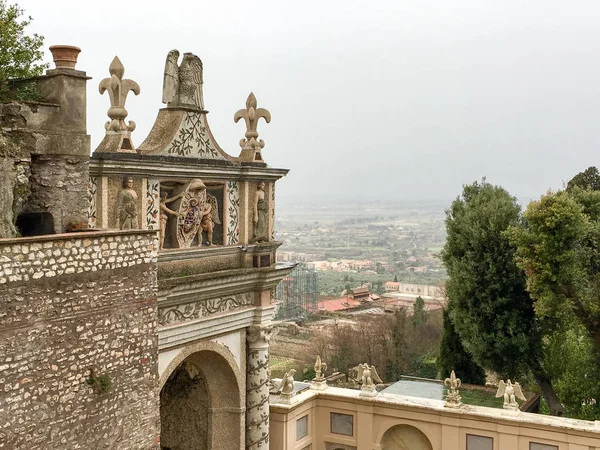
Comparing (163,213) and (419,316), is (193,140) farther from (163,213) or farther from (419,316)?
(419,316)

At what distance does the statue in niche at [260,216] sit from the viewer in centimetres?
1200

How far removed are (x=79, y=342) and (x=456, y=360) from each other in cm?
1595

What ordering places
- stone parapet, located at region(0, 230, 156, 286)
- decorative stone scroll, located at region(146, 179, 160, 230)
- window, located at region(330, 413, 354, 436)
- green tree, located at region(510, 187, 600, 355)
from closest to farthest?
stone parapet, located at region(0, 230, 156, 286) < decorative stone scroll, located at region(146, 179, 160, 230) < window, located at region(330, 413, 354, 436) < green tree, located at region(510, 187, 600, 355)

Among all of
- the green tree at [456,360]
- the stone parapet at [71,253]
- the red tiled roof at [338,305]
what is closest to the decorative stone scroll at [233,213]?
the stone parapet at [71,253]

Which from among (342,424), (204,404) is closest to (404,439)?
(342,424)

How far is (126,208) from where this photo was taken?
365 inches

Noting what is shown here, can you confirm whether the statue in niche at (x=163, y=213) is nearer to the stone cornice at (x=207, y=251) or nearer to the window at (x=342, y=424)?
the stone cornice at (x=207, y=251)

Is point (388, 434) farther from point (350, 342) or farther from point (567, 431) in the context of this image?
point (350, 342)

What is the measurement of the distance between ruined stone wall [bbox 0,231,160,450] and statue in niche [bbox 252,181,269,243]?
14.2 feet

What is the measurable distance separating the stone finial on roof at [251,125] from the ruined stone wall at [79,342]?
4.69 m

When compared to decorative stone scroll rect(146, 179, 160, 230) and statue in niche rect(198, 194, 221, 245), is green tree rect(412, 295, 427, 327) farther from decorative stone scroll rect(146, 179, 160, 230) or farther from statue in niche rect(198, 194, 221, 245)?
A: decorative stone scroll rect(146, 179, 160, 230)

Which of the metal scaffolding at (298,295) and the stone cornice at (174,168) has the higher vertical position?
the stone cornice at (174,168)

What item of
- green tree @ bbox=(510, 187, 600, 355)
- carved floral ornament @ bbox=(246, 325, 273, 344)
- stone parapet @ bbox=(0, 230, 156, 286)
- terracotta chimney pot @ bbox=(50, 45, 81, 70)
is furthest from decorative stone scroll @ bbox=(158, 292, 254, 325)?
green tree @ bbox=(510, 187, 600, 355)

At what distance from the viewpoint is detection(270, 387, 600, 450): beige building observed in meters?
12.1
